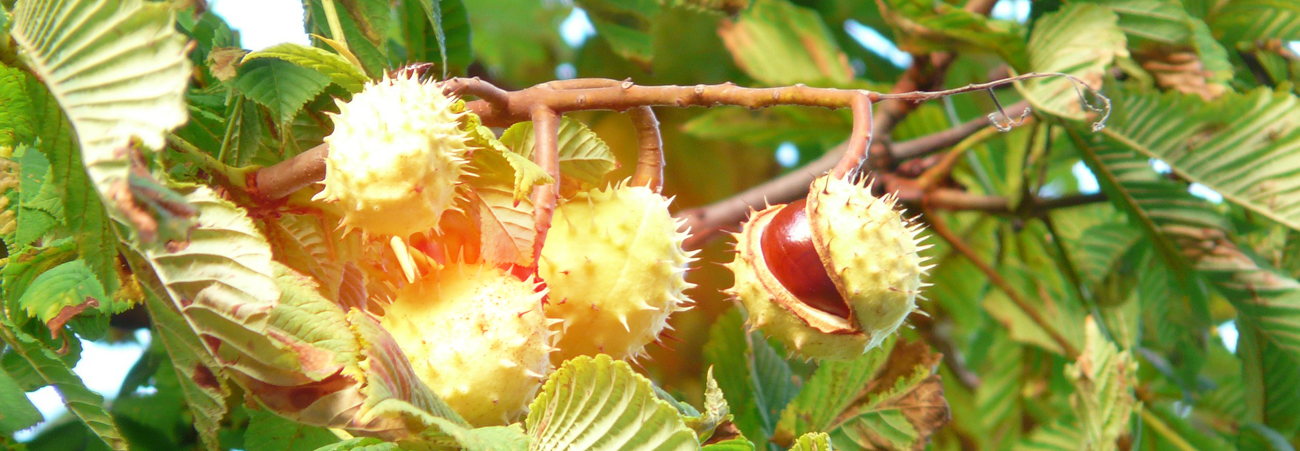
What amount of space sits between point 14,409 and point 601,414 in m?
0.55

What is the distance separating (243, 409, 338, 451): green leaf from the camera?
84cm

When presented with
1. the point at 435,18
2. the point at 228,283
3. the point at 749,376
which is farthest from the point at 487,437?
the point at 749,376

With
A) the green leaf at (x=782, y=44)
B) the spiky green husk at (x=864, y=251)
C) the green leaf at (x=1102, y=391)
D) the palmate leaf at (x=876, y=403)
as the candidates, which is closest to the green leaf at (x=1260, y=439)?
the green leaf at (x=1102, y=391)

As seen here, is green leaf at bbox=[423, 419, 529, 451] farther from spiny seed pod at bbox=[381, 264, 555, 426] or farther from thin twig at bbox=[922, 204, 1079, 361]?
thin twig at bbox=[922, 204, 1079, 361]

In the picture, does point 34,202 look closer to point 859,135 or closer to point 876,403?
point 859,135

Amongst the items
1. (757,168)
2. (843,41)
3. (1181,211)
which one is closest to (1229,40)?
(1181,211)

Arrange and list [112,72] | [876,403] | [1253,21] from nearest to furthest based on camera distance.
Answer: [112,72] → [876,403] → [1253,21]

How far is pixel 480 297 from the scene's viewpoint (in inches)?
29.4

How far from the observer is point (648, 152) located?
92cm

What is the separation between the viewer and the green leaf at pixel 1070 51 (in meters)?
1.46

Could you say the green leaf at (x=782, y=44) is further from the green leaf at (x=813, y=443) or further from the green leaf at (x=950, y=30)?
the green leaf at (x=813, y=443)

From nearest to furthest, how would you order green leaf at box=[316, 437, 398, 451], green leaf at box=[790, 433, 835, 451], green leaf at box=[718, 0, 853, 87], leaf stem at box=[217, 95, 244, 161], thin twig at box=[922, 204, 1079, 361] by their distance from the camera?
1. green leaf at box=[316, 437, 398, 451]
2. green leaf at box=[790, 433, 835, 451]
3. leaf stem at box=[217, 95, 244, 161]
4. thin twig at box=[922, 204, 1079, 361]
5. green leaf at box=[718, 0, 853, 87]

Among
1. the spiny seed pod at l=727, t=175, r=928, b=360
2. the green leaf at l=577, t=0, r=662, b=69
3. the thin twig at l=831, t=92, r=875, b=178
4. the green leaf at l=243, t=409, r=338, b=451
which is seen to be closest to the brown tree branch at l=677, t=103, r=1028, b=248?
the green leaf at l=577, t=0, r=662, b=69

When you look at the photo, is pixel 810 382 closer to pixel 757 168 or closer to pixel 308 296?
pixel 308 296
